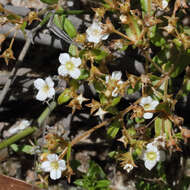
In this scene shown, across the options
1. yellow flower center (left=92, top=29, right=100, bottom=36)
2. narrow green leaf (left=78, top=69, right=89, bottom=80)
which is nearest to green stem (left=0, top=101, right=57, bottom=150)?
narrow green leaf (left=78, top=69, right=89, bottom=80)

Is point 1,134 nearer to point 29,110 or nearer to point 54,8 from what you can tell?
point 29,110

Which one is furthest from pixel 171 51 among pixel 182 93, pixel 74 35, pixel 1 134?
pixel 1 134

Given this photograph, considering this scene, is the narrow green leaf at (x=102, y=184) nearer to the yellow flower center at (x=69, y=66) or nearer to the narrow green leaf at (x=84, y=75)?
the narrow green leaf at (x=84, y=75)

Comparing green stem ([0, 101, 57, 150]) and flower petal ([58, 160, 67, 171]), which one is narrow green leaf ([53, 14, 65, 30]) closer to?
green stem ([0, 101, 57, 150])

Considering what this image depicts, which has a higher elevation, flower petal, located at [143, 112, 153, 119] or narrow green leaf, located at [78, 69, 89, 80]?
narrow green leaf, located at [78, 69, 89, 80]

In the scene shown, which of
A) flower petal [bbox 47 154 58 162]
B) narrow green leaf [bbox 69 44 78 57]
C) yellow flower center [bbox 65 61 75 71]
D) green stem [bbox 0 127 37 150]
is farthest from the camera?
green stem [bbox 0 127 37 150]

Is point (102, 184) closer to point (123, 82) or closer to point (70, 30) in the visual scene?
point (123, 82)

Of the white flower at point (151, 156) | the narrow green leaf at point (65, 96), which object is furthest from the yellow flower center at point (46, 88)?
the white flower at point (151, 156)
